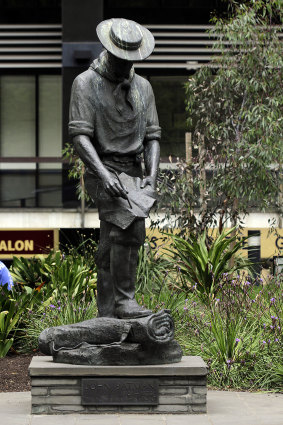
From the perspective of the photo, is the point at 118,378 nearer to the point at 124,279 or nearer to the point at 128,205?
the point at 124,279

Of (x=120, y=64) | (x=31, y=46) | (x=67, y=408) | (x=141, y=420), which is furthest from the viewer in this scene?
(x=31, y=46)

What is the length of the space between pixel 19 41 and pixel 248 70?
1043 centimetres

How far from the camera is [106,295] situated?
8516mm

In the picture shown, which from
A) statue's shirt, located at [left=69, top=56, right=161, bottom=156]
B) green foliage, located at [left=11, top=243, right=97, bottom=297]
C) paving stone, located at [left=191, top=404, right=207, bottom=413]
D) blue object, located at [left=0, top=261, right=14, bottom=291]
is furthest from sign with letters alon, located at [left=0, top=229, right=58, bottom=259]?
paving stone, located at [left=191, top=404, right=207, bottom=413]

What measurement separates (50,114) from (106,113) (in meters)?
17.2

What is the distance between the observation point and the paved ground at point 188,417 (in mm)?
7512

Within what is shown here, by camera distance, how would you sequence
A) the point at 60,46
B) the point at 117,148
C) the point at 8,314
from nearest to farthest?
the point at 117,148 → the point at 8,314 → the point at 60,46

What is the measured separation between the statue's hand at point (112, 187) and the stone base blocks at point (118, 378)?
1.42 meters

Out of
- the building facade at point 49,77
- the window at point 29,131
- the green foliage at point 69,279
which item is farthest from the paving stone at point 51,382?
the window at point 29,131

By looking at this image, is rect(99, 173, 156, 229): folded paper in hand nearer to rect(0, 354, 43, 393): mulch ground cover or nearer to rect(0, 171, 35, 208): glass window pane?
rect(0, 354, 43, 393): mulch ground cover

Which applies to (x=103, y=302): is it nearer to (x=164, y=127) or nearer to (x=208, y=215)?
(x=208, y=215)

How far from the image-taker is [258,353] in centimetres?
962

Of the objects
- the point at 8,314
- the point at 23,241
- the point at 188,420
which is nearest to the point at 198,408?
the point at 188,420

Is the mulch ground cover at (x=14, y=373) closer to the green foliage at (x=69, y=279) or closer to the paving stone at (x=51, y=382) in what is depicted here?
the green foliage at (x=69, y=279)
